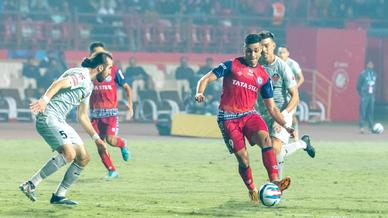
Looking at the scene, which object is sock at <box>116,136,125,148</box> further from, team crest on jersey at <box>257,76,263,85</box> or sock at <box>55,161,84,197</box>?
team crest on jersey at <box>257,76,263,85</box>

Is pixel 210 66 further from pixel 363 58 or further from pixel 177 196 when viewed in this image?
pixel 177 196

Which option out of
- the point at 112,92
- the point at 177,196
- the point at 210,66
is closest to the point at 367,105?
the point at 210,66

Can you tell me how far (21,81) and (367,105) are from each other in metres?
12.0

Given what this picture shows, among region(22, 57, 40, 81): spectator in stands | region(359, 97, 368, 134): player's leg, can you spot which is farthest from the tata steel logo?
region(22, 57, 40, 81): spectator in stands

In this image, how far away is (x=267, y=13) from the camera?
46.7m

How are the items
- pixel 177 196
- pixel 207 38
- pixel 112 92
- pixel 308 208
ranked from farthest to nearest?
pixel 207 38 < pixel 112 92 < pixel 177 196 < pixel 308 208

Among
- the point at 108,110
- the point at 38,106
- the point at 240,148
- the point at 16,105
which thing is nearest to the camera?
the point at 38,106

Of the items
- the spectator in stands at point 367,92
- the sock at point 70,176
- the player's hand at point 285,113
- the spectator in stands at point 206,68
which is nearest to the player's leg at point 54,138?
the sock at point 70,176

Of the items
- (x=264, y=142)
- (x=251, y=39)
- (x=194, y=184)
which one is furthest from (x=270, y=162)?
(x=194, y=184)

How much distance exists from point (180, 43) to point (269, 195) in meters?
30.2

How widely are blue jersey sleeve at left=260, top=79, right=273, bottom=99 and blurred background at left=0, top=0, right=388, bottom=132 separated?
23.1m

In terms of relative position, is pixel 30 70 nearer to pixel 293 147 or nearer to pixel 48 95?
pixel 293 147

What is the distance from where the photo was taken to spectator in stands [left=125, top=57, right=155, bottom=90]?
134ft

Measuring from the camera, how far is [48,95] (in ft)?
44.8
